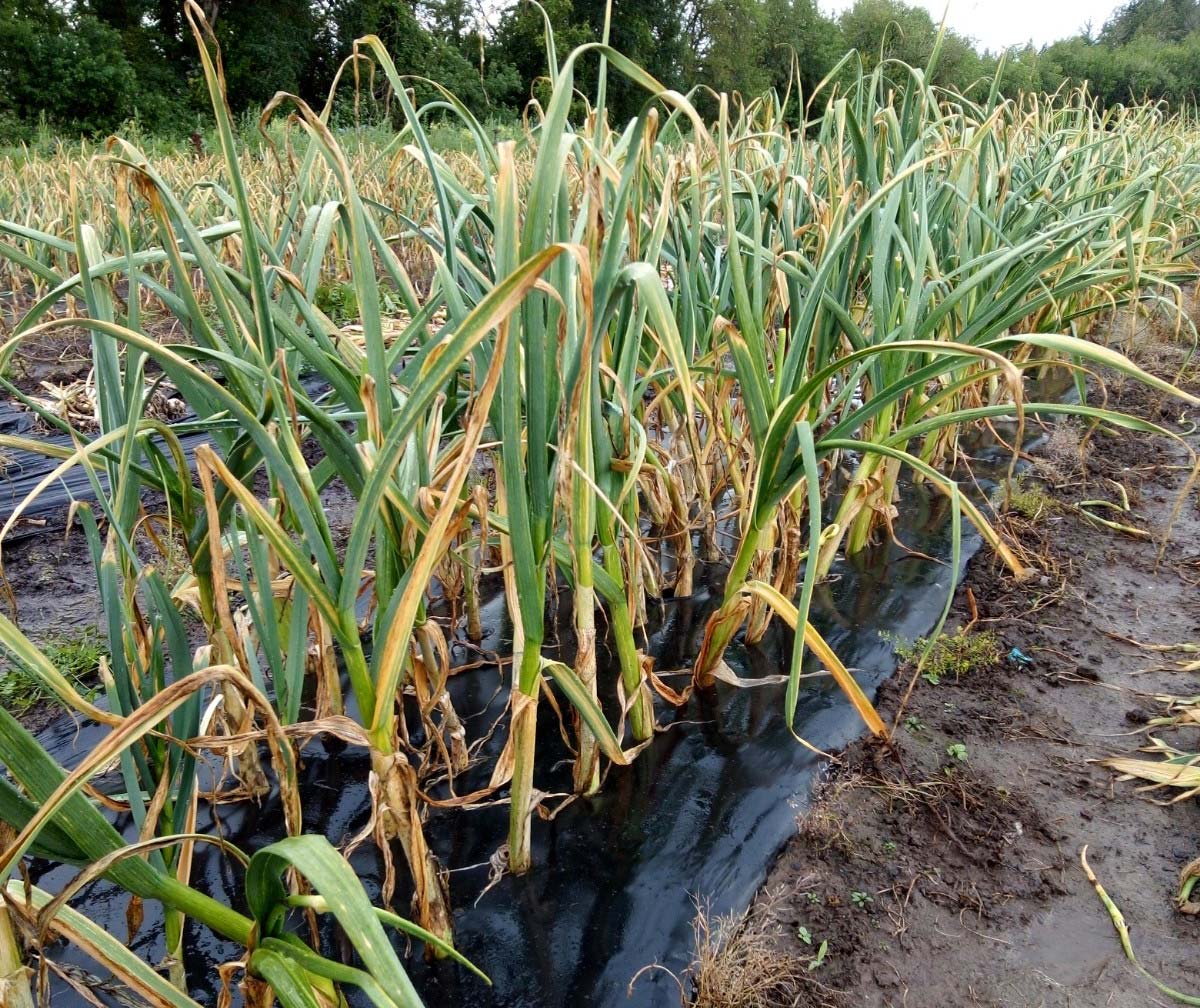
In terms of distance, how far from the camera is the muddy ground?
43.1 inches

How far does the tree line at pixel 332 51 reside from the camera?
42.2 feet

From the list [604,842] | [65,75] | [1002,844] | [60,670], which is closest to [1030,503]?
[1002,844]

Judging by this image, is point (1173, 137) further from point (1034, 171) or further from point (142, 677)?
point (142, 677)

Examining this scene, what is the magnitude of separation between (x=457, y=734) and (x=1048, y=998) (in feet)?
2.99

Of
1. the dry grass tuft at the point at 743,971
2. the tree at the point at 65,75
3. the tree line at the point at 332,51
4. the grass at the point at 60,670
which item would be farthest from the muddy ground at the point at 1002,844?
the tree at the point at 65,75

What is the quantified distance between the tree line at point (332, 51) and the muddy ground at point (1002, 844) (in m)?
9.17

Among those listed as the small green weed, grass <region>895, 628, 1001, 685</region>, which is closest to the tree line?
the small green weed

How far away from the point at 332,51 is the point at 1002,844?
66.2 ft

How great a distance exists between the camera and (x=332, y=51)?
56.5ft

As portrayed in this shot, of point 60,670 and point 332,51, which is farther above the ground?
point 332,51

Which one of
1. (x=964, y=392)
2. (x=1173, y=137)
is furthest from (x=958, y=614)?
(x=1173, y=137)

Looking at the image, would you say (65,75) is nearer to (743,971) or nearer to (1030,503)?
(1030,503)

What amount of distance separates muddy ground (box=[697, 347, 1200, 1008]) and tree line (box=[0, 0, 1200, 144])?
30.1ft

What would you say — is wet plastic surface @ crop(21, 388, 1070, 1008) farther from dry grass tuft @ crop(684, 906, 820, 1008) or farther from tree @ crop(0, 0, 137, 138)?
tree @ crop(0, 0, 137, 138)
